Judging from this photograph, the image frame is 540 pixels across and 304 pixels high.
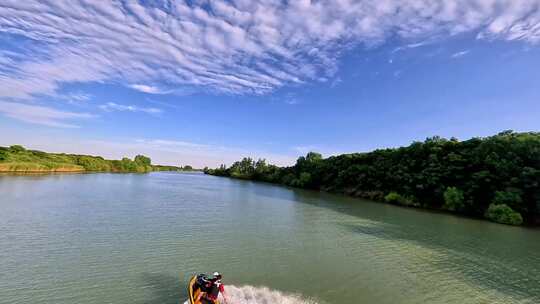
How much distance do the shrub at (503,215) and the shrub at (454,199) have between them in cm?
376

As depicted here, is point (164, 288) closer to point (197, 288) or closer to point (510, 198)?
point (197, 288)

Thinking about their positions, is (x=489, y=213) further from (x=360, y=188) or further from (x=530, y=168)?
(x=360, y=188)

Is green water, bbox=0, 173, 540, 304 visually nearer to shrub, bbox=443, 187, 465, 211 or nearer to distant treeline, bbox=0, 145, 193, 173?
shrub, bbox=443, 187, 465, 211

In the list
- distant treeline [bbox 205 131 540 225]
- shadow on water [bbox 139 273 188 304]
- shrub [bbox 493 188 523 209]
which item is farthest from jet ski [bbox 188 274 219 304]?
shrub [bbox 493 188 523 209]

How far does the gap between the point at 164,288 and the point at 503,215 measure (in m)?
37.7

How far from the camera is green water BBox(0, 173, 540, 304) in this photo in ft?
35.3

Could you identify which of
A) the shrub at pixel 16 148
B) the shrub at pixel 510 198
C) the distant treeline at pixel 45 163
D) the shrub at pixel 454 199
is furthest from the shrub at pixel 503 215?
the shrub at pixel 16 148

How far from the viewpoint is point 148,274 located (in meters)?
11.8

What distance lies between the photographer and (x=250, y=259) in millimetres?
14609

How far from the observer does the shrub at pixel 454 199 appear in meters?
37.0

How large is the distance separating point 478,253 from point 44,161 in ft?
→ 328

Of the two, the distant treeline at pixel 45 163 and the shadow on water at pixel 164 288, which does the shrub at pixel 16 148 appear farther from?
the shadow on water at pixel 164 288

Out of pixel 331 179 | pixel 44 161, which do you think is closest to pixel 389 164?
pixel 331 179

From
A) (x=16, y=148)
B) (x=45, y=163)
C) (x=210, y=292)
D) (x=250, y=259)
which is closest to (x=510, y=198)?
(x=250, y=259)
